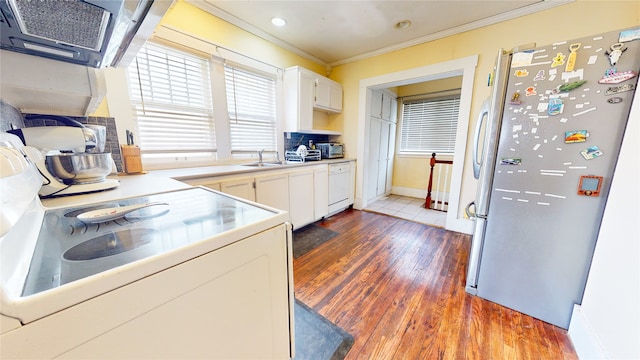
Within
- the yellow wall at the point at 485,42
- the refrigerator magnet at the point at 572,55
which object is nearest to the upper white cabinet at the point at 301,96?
the yellow wall at the point at 485,42

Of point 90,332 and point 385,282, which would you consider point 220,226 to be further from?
point 385,282

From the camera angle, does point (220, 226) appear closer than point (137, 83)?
Yes

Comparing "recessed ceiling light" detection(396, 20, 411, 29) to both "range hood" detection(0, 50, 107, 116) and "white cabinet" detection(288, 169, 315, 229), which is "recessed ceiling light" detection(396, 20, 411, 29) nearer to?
"white cabinet" detection(288, 169, 315, 229)

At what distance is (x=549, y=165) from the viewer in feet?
4.19

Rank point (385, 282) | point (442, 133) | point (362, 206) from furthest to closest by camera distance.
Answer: point (442, 133), point (362, 206), point (385, 282)

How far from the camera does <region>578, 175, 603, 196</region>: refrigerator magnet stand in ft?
3.82

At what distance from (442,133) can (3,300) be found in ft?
15.7

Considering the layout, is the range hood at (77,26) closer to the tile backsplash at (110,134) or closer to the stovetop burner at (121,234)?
the stovetop burner at (121,234)

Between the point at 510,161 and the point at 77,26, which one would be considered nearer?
the point at 77,26

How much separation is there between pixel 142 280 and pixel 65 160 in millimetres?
1052

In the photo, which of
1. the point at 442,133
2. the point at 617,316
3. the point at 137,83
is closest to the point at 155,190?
the point at 137,83

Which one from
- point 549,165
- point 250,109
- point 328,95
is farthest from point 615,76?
point 250,109

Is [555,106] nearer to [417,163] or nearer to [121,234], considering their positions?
[121,234]

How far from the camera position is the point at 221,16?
87.7 inches
